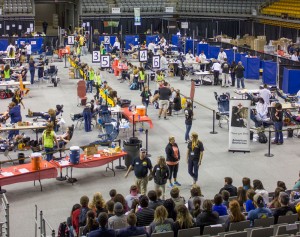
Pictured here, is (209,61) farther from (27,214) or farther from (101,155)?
(27,214)

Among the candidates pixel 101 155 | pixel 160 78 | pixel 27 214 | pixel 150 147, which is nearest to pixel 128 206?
pixel 27 214

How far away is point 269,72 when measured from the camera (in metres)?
32.3

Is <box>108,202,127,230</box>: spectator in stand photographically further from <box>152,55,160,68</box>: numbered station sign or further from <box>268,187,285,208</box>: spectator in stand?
<box>152,55,160,68</box>: numbered station sign

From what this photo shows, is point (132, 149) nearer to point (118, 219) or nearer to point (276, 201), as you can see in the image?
point (276, 201)

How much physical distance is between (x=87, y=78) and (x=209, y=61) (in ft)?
29.1

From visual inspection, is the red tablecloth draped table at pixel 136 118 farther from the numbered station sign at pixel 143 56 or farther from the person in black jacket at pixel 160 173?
the numbered station sign at pixel 143 56

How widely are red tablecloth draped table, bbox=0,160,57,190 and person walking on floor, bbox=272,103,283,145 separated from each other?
7.88 metres

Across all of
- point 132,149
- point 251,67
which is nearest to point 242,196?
point 132,149

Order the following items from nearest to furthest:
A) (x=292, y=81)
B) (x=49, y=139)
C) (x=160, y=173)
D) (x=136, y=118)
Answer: (x=160, y=173), (x=49, y=139), (x=136, y=118), (x=292, y=81)

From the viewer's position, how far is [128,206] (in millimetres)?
12852

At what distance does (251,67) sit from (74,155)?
64.6ft

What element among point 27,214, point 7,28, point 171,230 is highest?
point 7,28

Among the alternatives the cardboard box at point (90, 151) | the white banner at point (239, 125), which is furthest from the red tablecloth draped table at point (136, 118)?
the cardboard box at point (90, 151)

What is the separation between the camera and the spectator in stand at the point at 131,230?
10.2 meters
